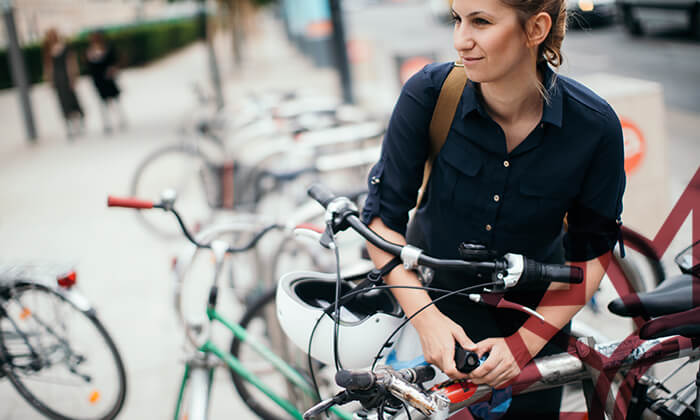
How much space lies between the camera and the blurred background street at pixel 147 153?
3.86 metres

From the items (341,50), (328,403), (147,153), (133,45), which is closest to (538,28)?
(328,403)

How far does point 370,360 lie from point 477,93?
2.50 feet

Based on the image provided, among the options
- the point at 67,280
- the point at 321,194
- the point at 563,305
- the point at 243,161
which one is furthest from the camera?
the point at 243,161

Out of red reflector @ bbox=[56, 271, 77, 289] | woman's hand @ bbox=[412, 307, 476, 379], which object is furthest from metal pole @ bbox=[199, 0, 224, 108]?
woman's hand @ bbox=[412, 307, 476, 379]

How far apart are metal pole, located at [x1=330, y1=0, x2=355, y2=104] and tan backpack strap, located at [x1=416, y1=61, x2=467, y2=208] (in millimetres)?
6357

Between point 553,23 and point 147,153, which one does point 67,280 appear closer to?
point 553,23

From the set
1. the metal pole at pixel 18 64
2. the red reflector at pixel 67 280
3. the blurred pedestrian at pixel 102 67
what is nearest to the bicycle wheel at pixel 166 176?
the red reflector at pixel 67 280

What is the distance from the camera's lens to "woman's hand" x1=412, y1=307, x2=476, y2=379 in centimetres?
144

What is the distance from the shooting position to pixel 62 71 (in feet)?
33.6

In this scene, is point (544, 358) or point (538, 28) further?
point (544, 358)

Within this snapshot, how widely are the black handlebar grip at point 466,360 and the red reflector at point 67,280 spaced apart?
1.99 meters

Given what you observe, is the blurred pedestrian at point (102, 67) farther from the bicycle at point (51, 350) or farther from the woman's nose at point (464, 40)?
the woman's nose at point (464, 40)

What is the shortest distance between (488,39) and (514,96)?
0.61 feet

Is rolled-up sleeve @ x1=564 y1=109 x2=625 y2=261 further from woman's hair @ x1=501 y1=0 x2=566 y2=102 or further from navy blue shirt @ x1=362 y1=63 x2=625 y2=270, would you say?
woman's hair @ x1=501 y1=0 x2=566 y2=102
